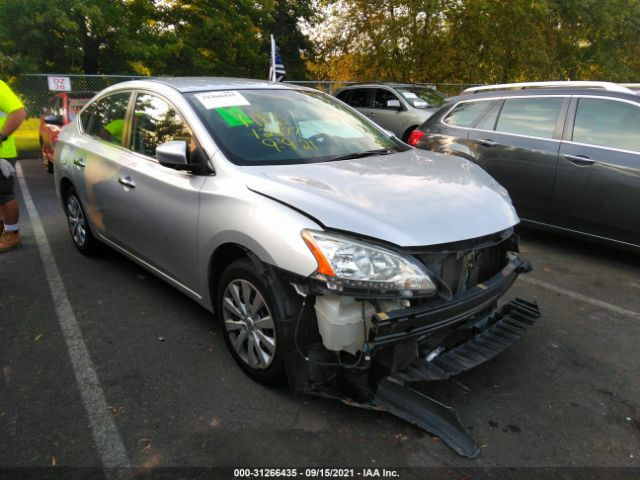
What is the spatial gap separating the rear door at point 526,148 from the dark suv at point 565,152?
0.01m

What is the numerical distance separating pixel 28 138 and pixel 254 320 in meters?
14.9

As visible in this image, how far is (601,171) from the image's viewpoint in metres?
4.70

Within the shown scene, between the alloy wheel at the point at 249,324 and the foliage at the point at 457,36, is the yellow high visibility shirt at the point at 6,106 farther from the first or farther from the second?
the foliage at the point at 457,36

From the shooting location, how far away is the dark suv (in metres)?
4.60

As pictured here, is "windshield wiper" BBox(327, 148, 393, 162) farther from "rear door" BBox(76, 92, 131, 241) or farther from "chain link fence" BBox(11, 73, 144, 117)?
"chain link fence" BBox(11, 73, 144, 117)

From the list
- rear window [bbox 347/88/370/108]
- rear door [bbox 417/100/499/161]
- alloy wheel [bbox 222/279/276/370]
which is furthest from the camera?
rear window [bbox 347/88/370/108]

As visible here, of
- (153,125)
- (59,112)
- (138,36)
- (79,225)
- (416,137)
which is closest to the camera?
(153,125)

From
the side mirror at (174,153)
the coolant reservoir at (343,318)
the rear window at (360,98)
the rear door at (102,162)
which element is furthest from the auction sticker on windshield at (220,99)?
the rear window at (360,98)


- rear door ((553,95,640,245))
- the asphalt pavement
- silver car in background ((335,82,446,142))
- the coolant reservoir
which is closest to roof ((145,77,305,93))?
the asphalt pavement

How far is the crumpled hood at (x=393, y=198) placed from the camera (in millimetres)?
2449

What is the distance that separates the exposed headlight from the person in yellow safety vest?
153 inches

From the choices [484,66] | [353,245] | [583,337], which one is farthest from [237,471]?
[484,66]

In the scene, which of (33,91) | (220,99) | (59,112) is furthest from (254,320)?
(33,91)

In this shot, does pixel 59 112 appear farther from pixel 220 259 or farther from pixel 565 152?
pixel 565 152
